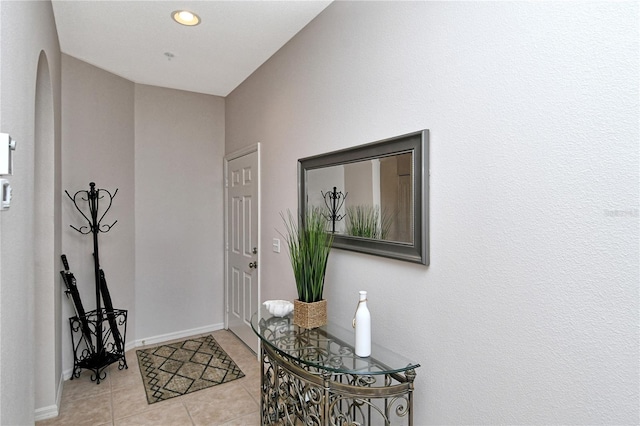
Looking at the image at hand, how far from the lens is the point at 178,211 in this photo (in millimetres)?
3758

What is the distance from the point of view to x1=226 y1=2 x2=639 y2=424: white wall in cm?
98

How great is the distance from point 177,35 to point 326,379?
2.54 metres

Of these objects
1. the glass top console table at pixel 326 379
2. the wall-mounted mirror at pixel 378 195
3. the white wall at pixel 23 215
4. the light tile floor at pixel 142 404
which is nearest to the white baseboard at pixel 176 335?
the light tile floor at pixel 142 404

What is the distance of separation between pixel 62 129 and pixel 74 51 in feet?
2.10

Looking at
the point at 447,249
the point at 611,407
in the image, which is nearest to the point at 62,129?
the point at 447,249

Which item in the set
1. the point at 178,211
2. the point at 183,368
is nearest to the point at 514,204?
the point at 183,368

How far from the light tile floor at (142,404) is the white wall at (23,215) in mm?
235

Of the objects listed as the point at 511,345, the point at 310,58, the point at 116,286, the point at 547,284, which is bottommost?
the point at 116,286

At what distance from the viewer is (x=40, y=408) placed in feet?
7.70

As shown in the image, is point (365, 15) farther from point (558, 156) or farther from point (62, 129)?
point (62, 129)

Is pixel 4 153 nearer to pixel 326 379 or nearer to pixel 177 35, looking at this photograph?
pixel 326 379

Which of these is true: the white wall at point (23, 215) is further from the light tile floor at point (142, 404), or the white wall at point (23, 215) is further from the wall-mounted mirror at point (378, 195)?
the wall-mounted mirror at point (378, 195)

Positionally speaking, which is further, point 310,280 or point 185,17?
point 185,17

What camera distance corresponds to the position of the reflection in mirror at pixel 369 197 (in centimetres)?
166
